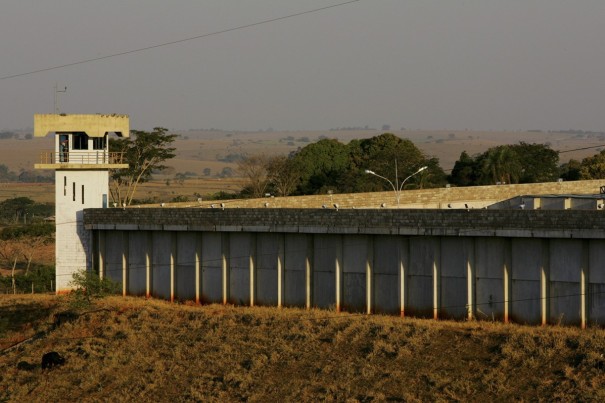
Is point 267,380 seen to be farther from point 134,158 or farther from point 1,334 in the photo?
point 134,158

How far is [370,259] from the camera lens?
42781 millimetres

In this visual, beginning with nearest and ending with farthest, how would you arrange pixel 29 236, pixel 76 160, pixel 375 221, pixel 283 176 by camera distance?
pixel 375 221 < pixel 76 160 < pixel 29 236 < pixel 283 176

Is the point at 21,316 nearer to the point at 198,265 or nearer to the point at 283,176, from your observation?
the point at 198,265

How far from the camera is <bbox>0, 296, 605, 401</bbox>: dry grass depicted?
1363 inches

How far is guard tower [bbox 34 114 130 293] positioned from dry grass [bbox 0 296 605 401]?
5245 mm

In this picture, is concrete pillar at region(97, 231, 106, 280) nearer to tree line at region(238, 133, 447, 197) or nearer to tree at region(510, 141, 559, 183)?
tree line at region(238, 133, 447, 197)

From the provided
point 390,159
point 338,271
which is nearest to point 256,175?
point 390,159

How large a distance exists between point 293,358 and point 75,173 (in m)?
19.2

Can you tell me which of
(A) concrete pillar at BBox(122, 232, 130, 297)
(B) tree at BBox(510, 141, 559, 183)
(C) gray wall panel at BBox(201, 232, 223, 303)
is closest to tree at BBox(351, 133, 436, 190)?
A: (B) tree at BBox(510, 141, 559, 183)

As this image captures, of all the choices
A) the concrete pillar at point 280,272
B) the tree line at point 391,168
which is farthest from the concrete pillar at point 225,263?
the tree line at point 391,168

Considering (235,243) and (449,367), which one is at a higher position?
(235,243)

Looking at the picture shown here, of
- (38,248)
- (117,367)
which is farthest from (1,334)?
(38,248)

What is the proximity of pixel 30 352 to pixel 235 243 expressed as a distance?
31.0 ft

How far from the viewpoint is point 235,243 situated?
153 ft
